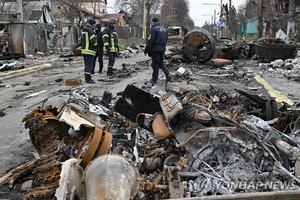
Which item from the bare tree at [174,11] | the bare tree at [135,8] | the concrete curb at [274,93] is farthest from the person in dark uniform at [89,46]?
the bare tree at [174,11]

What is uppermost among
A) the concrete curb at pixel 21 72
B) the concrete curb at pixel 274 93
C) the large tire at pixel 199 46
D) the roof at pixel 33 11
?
the roof at pixel 33 11

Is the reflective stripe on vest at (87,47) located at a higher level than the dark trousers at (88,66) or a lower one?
higher

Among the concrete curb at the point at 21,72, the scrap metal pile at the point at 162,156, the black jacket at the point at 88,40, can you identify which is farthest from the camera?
the concrete curb at the point at 21,72

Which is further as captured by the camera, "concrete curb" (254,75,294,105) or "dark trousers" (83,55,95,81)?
"dark trousers" (83,55,95,81)

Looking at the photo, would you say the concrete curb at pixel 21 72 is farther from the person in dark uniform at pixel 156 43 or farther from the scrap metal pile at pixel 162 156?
the scrap metal pile at pixel 162 156

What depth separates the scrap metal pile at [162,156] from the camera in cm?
344

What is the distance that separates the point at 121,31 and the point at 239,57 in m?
43.9

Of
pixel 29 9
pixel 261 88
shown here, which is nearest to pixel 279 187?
pixel 261 88

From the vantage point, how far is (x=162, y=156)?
439cm

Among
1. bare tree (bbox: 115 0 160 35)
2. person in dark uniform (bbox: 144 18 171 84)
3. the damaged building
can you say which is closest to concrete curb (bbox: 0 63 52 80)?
the damaged building

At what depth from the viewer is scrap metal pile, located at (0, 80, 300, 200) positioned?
136 inches

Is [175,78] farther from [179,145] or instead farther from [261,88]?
[179,145]

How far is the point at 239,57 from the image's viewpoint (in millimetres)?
21234

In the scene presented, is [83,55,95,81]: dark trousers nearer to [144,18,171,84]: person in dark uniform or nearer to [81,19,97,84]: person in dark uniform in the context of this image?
[81,19,97,84]: person in dark uniform
